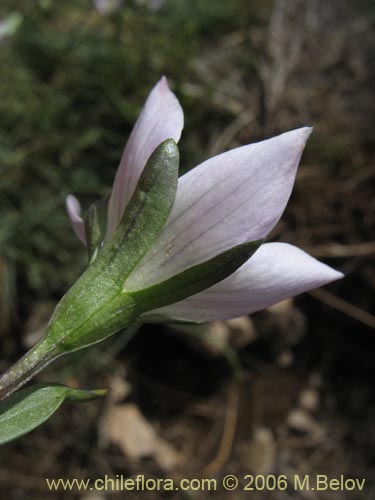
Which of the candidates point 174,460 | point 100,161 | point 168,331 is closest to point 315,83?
point 100,161

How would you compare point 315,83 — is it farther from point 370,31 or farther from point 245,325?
point 245,325

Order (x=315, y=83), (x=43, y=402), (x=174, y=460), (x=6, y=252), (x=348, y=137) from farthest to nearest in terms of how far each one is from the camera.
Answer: (x=315, y=83) < (x=348, y=137) < (x=174, y=460) < (x=6, y=252) < (x=43, y=402)

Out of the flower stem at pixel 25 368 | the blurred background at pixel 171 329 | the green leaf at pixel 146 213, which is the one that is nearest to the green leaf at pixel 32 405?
the flower stem at pixel 25 368

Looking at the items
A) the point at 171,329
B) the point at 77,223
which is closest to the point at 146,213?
the point at 77,223

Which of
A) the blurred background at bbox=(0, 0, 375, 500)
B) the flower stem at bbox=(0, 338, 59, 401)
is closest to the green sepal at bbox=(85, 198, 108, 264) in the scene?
the flower stem at bbox=(0, 338, 59, 401)

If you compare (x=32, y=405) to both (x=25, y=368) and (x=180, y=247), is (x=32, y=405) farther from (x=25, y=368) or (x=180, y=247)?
(x=180, y=247)

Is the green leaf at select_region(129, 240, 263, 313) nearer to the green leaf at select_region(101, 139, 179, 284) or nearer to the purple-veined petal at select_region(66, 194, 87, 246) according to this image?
the green leaf at select_region(101, 139, 179, 284)

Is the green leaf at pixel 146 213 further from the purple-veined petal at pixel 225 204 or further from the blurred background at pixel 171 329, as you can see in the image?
the blurred background at pixel 171 329

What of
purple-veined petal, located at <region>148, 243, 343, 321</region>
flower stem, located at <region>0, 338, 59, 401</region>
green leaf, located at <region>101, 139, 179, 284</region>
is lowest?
purple-veined petal, located at <region>148, 243, 343, 321</region>
